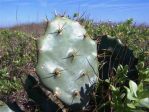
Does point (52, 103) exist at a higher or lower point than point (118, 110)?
lower

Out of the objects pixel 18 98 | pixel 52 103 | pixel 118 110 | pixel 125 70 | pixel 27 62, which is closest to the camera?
pixel 118 110

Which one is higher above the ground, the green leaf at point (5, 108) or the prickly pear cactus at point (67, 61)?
the prickly pear cactus at point (67, 61)

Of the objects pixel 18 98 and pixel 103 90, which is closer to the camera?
pixel 103 90

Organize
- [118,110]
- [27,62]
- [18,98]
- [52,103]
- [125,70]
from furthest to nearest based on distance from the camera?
[27,62] → [18,98] → [52,103] → [125,70] → [118,110]

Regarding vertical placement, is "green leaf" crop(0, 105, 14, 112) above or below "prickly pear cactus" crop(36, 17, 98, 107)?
below

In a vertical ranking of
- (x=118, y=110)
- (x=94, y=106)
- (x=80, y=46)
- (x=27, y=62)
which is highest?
(x=80, y=46)

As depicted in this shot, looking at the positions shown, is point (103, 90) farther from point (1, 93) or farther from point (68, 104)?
point (1, 93)

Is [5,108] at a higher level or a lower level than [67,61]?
lower

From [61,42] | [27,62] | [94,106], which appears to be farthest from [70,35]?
[27,62]
